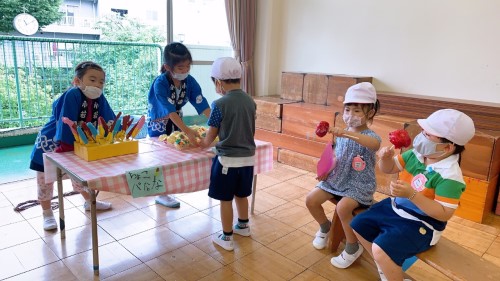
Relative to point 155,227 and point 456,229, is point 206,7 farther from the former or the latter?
point 456,229

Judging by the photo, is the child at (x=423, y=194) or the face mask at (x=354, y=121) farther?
the face mask at (x=354, y=121)

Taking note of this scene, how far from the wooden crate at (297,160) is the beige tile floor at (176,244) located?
878mm

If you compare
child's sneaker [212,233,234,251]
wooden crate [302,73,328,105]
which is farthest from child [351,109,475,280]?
wooden crate [302,73,328,105]

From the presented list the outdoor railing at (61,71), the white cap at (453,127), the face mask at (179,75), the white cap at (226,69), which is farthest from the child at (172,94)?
the outdoor railing at (61,71)

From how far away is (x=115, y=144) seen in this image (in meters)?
1.98

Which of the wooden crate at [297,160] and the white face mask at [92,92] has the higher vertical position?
the white face mask at [92,92]

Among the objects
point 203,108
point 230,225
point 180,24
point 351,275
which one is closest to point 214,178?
point 230,225

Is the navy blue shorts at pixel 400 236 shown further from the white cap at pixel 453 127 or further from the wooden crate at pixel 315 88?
the wooden crate at pixel 315 88

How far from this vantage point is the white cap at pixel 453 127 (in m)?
1.47

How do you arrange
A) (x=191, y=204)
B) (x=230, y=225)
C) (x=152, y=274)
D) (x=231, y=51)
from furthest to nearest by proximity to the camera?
(x=231, y=51)
(x=191, y=204)
(x=230, y=225)
(x=152, y=274)

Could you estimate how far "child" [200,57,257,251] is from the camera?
1.96 meters

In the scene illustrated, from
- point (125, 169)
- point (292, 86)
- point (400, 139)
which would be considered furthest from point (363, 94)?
point (292, 86)

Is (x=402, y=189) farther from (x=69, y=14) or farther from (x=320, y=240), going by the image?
(x=69, y=14)

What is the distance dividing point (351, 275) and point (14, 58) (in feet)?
13.9
